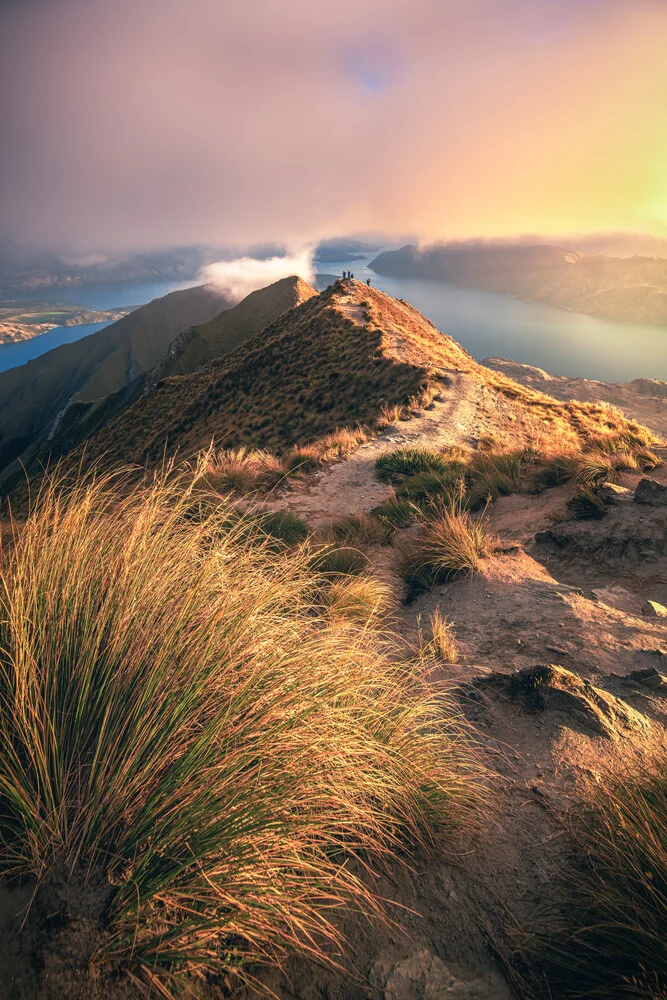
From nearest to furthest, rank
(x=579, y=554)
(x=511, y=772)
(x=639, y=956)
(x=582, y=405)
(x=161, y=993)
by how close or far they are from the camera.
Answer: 1. (x=161, y=993)
2. (x=639, y=956)
3. (x=511, y=772)
4. (x=579, y=554)
5. (x=582, y=405)

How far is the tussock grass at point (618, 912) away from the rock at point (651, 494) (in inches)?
209

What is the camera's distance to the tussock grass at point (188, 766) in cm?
145

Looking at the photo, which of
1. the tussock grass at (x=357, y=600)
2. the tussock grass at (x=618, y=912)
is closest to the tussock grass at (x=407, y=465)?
the tussock grass at (x=357, y=600)

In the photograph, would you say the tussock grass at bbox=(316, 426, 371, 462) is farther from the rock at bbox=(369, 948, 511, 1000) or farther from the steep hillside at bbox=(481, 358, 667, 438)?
the steep hillside at bbox=(481, 358, 667, 438)

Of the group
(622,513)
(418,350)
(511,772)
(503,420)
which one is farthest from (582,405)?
(511,772)

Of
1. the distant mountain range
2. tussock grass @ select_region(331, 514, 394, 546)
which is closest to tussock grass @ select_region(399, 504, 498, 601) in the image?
tussock grass @ select_region(331, 514, 394, 546)

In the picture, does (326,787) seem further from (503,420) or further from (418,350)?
(418,350)

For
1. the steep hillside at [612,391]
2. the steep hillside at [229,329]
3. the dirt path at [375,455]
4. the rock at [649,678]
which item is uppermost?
the steep hillside at [229,329]

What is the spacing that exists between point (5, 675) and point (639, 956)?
255cm

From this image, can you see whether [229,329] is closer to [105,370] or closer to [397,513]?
[397,513]

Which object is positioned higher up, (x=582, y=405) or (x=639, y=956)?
(x=639, y=956)

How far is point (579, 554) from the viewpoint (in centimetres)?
614

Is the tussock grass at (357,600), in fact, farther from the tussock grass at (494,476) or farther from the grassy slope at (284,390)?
the grassy slope at (284,390)

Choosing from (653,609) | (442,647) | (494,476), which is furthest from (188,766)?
(494,476)
